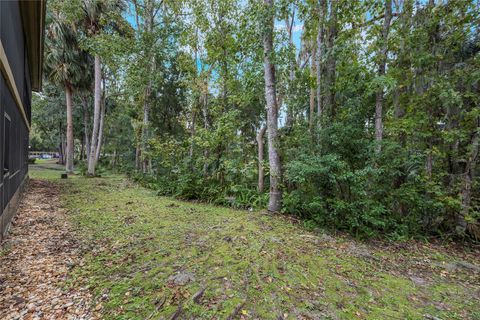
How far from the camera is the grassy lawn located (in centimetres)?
215

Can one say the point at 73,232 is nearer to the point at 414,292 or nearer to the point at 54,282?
the point at 54,282

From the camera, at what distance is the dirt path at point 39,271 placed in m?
2.04

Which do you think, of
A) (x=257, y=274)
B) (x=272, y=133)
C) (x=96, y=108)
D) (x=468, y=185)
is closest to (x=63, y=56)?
(x=96, y=108)

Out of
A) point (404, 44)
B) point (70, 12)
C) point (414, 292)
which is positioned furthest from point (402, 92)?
point (70, 12)

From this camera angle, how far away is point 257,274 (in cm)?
270

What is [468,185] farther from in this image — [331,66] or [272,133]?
[272,133]

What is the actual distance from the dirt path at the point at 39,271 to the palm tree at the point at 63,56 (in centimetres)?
929

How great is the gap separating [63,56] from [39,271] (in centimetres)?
1202

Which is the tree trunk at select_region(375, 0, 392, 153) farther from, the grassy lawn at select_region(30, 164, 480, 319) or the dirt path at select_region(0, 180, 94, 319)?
the dirt path at select_region(0, 180, 94, 319)

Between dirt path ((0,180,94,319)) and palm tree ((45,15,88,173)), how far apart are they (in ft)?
30.5

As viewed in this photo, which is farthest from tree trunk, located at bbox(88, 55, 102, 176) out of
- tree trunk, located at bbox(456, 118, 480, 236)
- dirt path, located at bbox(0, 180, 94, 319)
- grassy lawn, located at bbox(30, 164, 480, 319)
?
tree trunk, located at bbox(456, 118, 480, 236)

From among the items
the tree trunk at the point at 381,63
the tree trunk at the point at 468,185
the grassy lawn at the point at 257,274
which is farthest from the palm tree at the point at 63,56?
the tree trunk at the point at 468,185

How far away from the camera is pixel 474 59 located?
4.36 metres

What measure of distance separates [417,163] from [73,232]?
21.6ft
